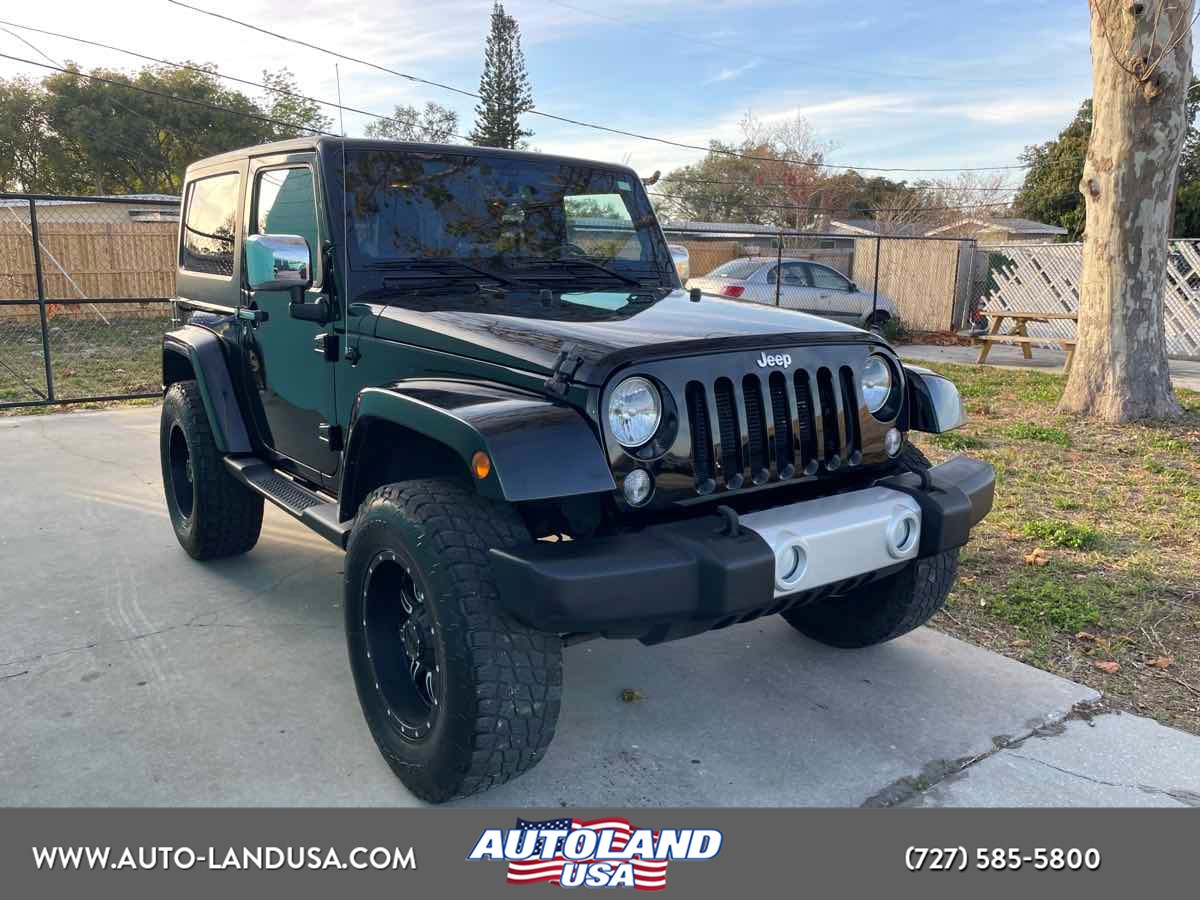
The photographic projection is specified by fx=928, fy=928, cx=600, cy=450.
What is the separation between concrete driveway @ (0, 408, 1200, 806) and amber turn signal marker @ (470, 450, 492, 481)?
40.3 inches

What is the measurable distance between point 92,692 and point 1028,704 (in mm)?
3320

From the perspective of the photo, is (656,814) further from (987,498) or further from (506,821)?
(987,498)

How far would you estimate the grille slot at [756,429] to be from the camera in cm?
268

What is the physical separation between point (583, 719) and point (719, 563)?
1.17m

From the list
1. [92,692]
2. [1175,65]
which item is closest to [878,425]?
[92,692]

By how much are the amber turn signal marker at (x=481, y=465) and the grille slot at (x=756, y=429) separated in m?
0.82

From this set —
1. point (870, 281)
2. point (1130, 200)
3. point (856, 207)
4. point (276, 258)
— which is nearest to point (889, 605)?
point (276, 258)

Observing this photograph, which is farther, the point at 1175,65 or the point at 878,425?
the point at 1175,65

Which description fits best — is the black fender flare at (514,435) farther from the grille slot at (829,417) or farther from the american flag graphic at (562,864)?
the american flag graphic at (562,864)

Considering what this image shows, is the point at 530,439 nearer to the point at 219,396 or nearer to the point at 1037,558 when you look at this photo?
the point at 219,396

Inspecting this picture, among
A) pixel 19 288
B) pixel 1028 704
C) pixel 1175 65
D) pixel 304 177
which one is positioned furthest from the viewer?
pixel 19 288

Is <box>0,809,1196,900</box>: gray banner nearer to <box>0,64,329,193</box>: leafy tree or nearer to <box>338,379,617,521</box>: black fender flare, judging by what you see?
<box>338,379,617,521</box>: black fender flare

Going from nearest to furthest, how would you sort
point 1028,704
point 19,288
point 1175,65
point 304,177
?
point 1028,704 < point 304,177 < point 1175,65 < point 19,288

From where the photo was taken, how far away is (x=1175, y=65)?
7348 millimetres
